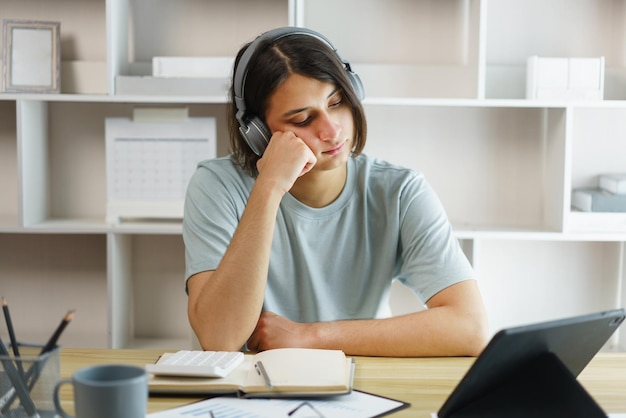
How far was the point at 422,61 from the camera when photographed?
270 cm

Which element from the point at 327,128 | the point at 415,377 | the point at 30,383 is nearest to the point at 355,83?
the point at 327,128

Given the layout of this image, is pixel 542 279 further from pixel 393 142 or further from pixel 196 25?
pixel 196 25

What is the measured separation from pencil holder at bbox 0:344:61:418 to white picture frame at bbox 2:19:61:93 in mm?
1862

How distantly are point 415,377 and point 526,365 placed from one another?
0.81 ft

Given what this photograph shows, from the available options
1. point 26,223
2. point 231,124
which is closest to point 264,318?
point 231,124

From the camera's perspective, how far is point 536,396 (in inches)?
38.8

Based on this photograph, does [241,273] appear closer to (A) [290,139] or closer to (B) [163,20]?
(A) [290,139]

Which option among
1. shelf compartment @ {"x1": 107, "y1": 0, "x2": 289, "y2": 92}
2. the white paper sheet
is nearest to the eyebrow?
the white paper sheet

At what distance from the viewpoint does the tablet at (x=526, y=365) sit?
37.0 inches

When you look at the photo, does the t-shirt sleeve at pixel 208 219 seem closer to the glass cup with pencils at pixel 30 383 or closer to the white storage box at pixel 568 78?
the glass cup with pencils at pixel 30 383

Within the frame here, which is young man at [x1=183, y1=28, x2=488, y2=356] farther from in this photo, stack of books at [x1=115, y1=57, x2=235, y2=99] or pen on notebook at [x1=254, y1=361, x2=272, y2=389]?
stack of books at [x1=115, y1=57, x2=235, y2=99]

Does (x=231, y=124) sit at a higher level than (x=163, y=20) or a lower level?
lower

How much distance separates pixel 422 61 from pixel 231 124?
1048mm

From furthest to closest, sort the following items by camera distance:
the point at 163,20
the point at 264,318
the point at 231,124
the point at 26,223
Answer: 1. the point at 163,20
2. the point at 26,223
3. the point at 231,124
4. the point at 264,318
